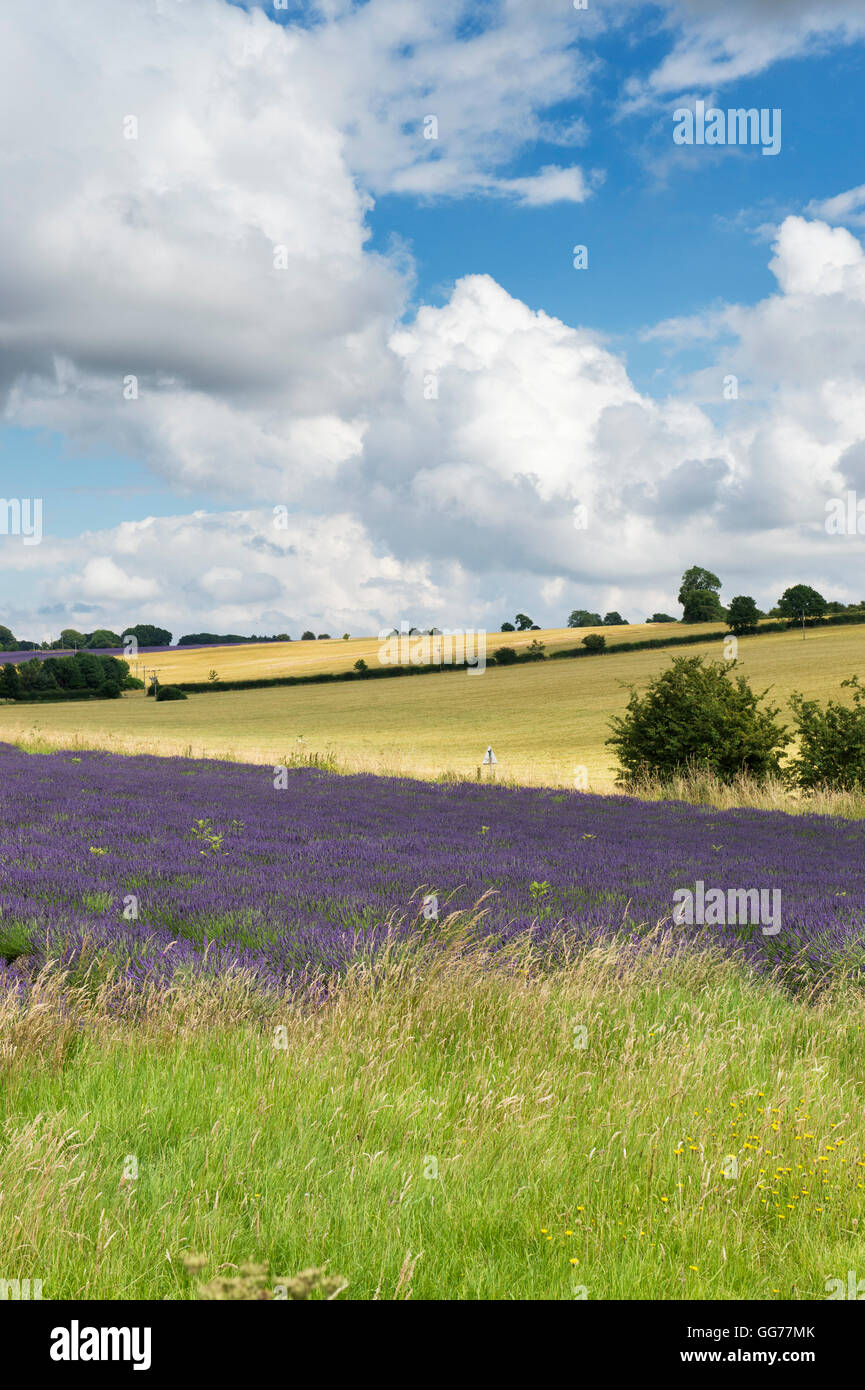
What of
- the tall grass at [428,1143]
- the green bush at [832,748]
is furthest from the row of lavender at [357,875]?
the green bush at [832,748]

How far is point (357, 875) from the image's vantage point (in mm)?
9289

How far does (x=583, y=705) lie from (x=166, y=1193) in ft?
225

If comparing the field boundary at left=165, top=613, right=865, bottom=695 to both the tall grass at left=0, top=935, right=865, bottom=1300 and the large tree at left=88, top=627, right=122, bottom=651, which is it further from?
the tall grass at left=0, top=935, right=865, bottom=1300

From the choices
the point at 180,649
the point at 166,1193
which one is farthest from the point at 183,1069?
the point at 180,649

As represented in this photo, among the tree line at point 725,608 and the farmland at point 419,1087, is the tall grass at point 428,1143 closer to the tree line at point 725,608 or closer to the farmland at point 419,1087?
the farmland at point 419,1087

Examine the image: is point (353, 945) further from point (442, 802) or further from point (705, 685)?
point (705, 685)

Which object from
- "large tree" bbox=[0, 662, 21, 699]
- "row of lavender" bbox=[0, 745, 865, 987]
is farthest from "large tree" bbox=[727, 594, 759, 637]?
"row of lavender" bbox=[0, 745, 865, 987]

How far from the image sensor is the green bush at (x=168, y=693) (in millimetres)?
99750

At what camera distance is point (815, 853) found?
544 inches

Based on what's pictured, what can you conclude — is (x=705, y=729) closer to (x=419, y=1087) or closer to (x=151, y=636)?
(x=419, y=1087)

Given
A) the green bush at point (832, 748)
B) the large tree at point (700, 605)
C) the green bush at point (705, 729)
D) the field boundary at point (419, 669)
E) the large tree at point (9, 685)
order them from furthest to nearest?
the large tree at point (700, 605)
the field boundary at point (419, 669)
the large tree at point (9, 685)
the green bush at point (705, 729)
the green bush at point (832, 748)

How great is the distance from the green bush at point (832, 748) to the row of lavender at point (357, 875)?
781 cm

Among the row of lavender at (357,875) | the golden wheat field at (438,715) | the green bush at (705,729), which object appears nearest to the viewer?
the row of lavender at (357,875)

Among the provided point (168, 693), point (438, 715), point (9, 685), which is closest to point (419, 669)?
point (168, 693)
